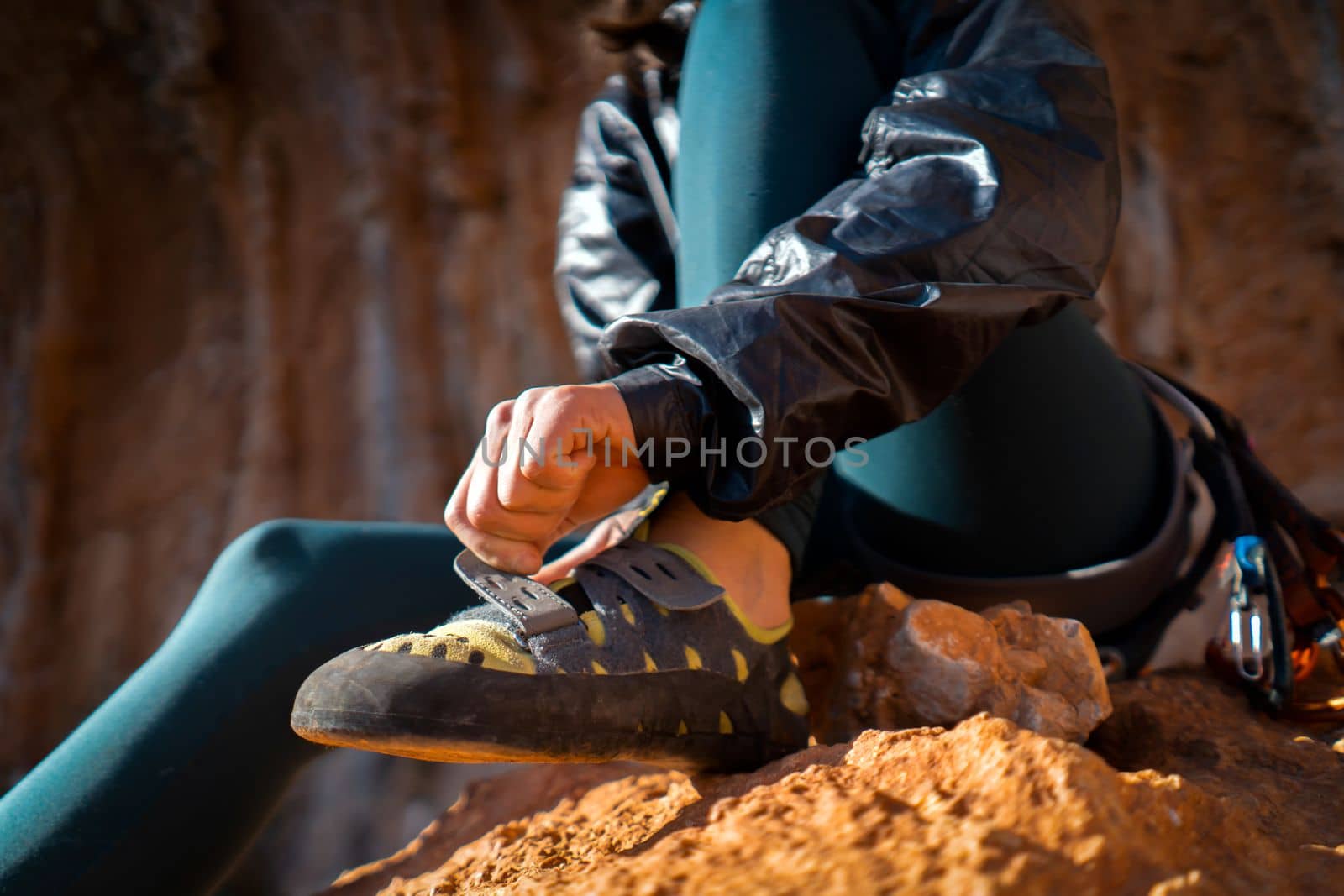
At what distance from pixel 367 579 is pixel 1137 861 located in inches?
21.8

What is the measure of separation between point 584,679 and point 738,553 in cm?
15

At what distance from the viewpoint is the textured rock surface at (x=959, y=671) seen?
0.58 meters

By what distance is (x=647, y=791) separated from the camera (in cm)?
66

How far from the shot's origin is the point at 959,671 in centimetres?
58

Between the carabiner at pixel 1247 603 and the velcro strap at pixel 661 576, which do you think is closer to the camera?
the velcro strap at pixel 661 576

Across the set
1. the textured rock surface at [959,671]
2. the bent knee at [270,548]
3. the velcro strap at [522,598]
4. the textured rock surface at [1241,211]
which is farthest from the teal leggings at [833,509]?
the textured rock surface at [1241,211]

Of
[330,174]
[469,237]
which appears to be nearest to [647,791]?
[469,237]

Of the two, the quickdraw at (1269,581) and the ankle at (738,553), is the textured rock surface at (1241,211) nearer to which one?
the quickdraw at (1269,581)

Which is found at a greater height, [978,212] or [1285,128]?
[1285,128]

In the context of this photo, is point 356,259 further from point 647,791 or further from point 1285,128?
point 1285,128

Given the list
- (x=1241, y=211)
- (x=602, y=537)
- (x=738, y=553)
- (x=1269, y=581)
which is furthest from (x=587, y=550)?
(x=1241, y=211)

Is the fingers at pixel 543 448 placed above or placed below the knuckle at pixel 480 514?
above

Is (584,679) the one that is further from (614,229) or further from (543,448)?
(614,229)

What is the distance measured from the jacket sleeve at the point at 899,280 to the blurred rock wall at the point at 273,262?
1160 mm
